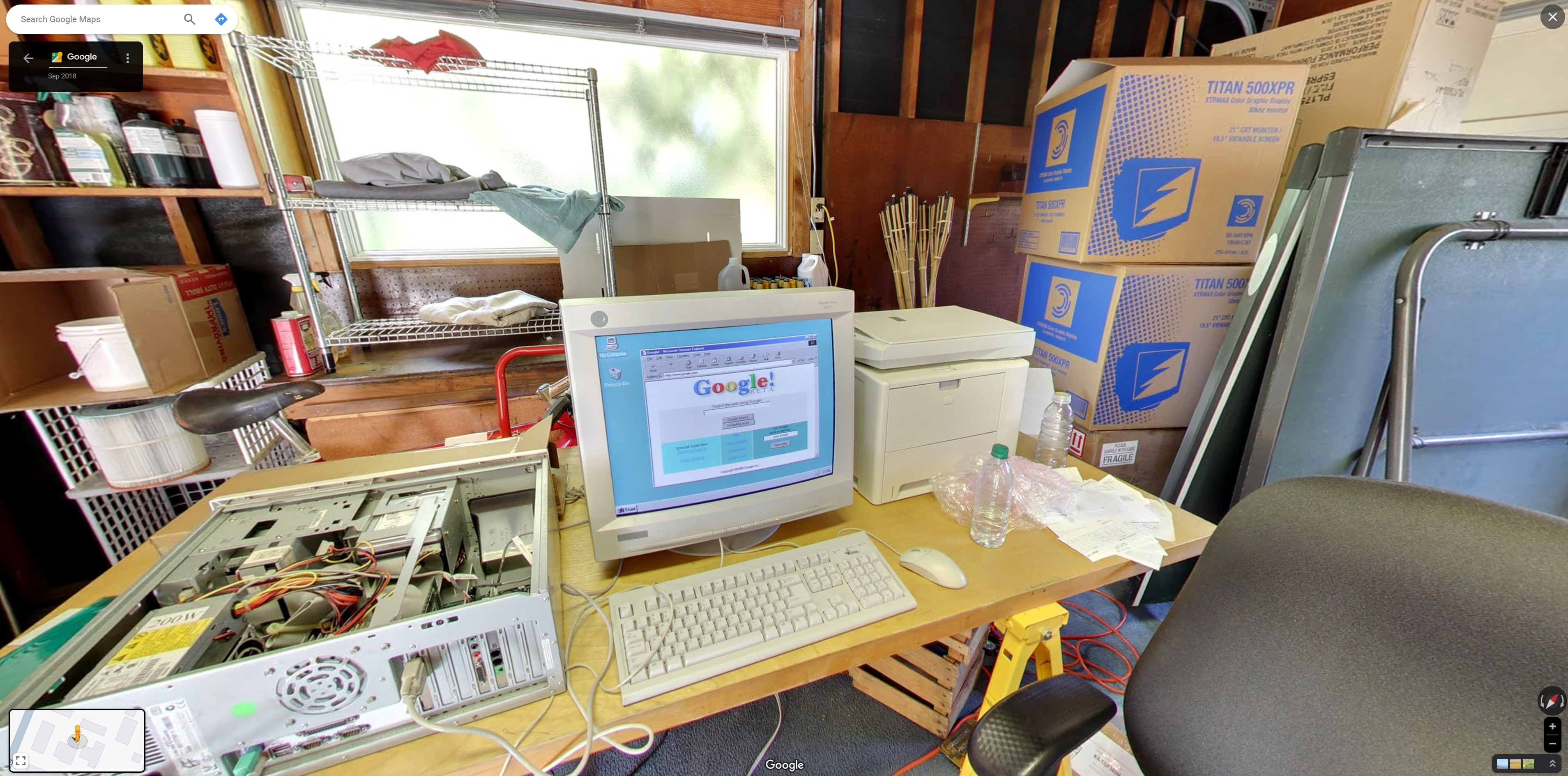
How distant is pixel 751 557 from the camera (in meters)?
0.90

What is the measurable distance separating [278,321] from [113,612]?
137 centimetres

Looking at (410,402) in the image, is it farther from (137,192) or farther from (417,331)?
(137,192)

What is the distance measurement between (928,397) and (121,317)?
205 centimetres

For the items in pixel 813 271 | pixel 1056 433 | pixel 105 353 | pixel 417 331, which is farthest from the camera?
pixel 813 271

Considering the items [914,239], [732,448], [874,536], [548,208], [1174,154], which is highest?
[1174,154]

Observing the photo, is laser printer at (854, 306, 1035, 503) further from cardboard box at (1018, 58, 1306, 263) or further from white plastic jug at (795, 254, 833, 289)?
white plastic jug at (795, 254, 833, 289)

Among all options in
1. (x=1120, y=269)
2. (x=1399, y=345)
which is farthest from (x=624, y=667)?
(x=1399, y=345)

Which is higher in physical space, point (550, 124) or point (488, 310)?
point (550, 124)

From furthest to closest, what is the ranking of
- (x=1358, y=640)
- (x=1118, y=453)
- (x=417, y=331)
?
(x=417, y=331) → (x=1118, y=453) → (x=1358, y=640)

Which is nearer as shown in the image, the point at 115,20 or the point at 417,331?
the point at 115,20

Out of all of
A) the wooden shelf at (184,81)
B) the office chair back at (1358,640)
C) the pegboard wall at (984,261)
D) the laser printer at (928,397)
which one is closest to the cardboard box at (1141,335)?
the laser printer at (928,397)

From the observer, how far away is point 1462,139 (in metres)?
1.19

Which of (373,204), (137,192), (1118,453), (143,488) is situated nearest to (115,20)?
(137,192)

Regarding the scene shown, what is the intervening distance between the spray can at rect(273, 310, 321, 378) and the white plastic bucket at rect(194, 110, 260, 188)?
0.42m
